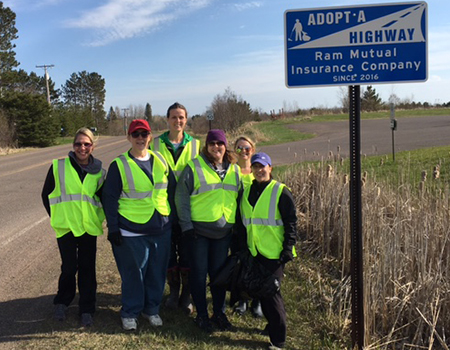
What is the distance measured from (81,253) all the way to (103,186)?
0.68 metres

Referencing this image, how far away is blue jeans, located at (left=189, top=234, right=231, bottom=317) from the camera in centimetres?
365

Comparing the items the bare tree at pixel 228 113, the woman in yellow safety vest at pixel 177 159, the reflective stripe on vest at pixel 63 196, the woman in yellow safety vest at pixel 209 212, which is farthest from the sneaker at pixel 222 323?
the bare tree at pixel 228 113

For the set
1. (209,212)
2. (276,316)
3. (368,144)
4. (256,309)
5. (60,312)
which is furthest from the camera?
(368,144)

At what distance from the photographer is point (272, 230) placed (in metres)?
3.38

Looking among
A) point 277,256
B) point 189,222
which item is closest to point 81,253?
point 189,222

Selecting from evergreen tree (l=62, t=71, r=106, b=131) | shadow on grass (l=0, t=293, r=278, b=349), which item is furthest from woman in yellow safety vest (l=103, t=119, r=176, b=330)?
evergreen tree (l=62, t=71, r=106, b=131)

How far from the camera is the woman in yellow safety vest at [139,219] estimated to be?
139 inches

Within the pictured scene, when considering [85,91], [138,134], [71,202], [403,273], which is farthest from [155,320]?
[85,91]

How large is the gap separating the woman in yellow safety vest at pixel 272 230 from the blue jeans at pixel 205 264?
13.8 inches

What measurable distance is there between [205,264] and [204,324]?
0.53 m

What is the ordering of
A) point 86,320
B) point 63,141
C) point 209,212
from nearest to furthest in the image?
1. point 209,212
2. point 86,320
3. point 63,141

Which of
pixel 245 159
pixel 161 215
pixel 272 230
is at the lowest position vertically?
pixel 272 230

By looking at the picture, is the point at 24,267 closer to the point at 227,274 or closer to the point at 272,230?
the point at 227,274

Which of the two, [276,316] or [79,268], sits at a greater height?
[79,268]
